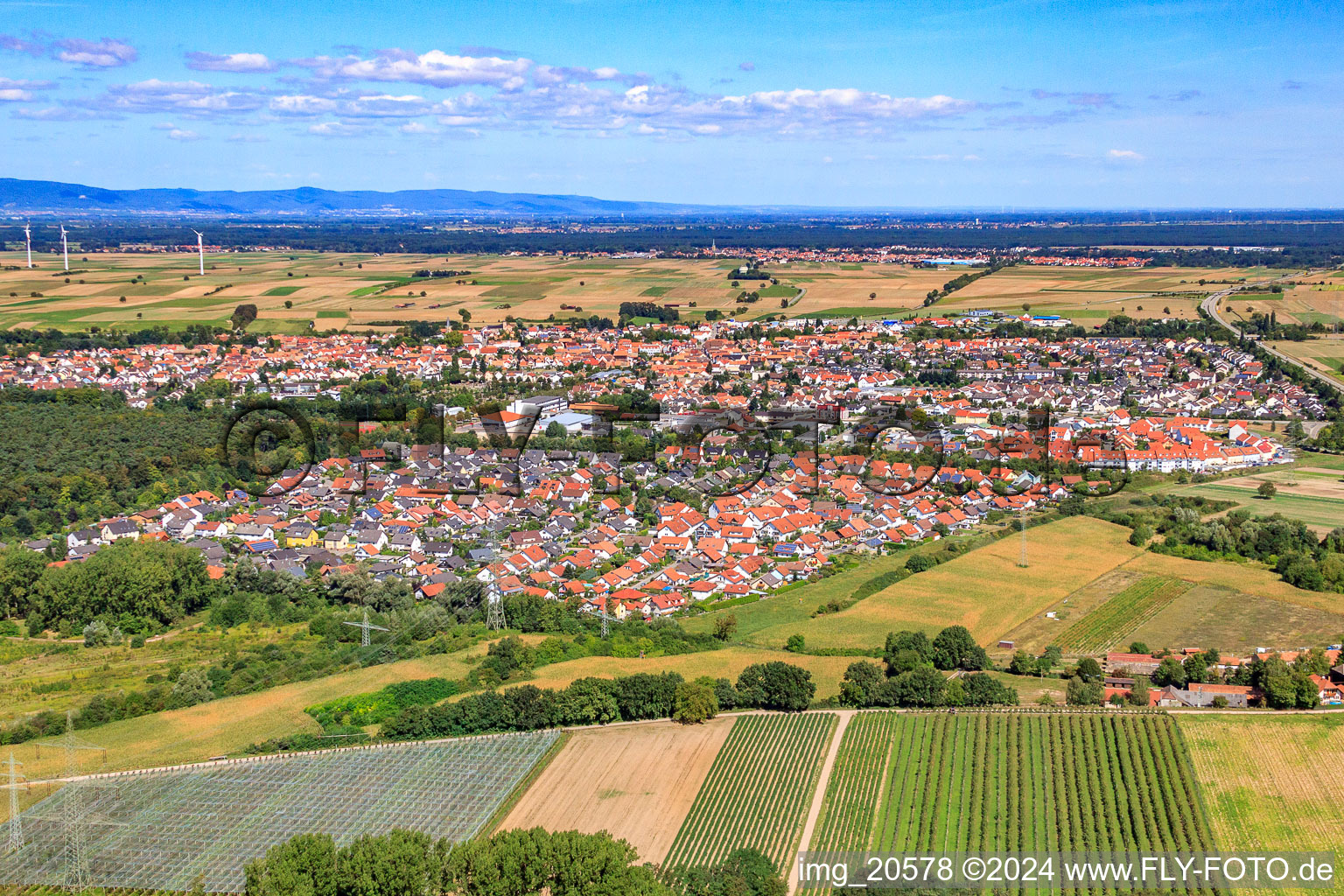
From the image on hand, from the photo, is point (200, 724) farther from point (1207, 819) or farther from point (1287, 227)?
point (1287, 227)

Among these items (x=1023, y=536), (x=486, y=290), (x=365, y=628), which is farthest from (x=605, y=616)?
(x=486, y=290)

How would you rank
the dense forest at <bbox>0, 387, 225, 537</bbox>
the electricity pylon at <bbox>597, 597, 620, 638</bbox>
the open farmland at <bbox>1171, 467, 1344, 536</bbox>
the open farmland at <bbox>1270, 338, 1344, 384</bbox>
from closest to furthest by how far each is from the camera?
the electricity pylon at <bbox>597, 597, 620, 638</bbox>
the open farmland at <bbox>1171, 467, 1344, 536</bbox>
the dense forest at <bbox>0, 387, 225, 537</bbox>
the open farmland at <bbox>1270, 338, 1344, 384</bbox>

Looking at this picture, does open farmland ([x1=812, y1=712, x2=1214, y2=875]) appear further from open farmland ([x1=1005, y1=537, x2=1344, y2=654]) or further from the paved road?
the paved road

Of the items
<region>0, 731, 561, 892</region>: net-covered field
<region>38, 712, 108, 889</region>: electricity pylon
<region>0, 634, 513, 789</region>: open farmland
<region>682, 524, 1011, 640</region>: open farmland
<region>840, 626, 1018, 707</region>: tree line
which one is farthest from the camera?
<region>682, 524, 1011, 640</region>: open farmland

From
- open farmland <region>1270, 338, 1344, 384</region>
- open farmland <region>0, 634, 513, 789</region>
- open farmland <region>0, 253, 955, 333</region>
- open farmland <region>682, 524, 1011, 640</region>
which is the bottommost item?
open farmland <region>0, 634, 513, 789</region>

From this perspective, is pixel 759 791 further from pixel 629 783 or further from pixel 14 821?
pixel 14 821

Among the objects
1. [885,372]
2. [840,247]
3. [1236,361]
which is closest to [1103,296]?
[1236,361]

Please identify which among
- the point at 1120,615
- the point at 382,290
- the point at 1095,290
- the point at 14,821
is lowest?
the point at 14,821

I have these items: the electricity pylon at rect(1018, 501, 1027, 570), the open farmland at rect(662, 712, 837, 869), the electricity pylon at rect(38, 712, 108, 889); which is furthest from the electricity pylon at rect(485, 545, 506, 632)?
the electricity pylon at rect(1018, 501, 1027, 570)
